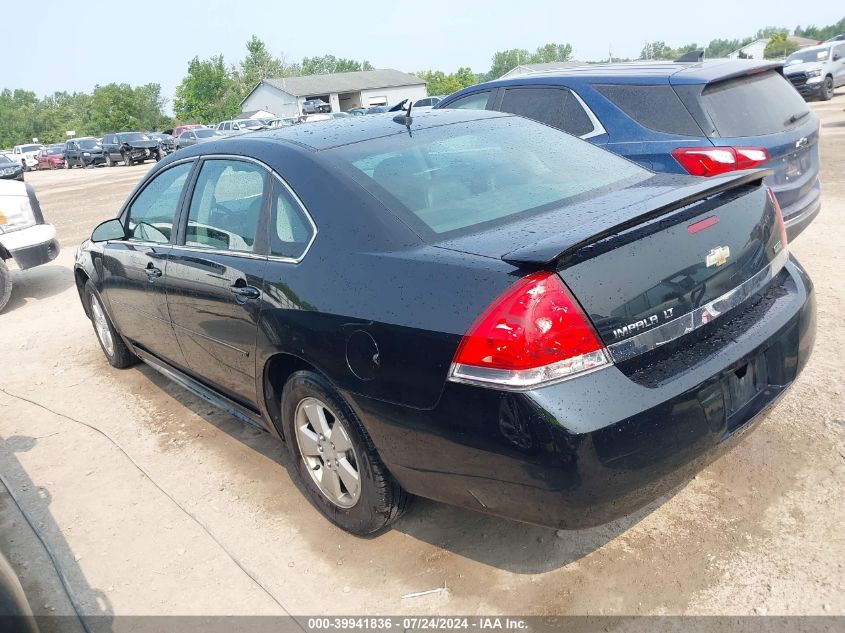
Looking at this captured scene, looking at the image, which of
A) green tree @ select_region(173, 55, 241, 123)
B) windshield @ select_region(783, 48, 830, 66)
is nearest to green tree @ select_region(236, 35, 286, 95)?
green tree @ select_region(173, 55, 241, 123)

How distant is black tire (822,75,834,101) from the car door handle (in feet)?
79.9

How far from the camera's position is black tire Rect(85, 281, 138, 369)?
531cm

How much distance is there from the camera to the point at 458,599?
271 centimetres

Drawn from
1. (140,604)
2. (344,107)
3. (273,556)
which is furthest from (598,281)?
(344,107)

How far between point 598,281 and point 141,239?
123 inches

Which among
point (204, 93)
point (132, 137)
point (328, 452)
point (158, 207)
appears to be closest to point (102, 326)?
point (158, 207)

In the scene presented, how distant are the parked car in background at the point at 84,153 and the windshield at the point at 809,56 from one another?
32723 millimetres

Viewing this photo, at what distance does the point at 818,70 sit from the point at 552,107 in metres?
20.8

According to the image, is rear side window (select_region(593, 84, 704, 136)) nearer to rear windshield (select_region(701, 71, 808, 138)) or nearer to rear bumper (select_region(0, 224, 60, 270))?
rear windshield (select_region(701, 71, 808, 138))

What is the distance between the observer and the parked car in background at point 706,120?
15.9 feet

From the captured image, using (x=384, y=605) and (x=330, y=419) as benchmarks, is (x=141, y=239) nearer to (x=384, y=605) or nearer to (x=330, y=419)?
(x=330, y=419)

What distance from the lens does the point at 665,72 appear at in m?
5.24

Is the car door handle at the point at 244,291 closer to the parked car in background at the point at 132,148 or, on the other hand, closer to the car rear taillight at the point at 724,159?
the car rear taillight at the point at 724,159

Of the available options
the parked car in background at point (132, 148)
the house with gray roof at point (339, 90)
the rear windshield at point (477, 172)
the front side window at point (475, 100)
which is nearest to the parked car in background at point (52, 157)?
the parked car in background at point (132, 148)
